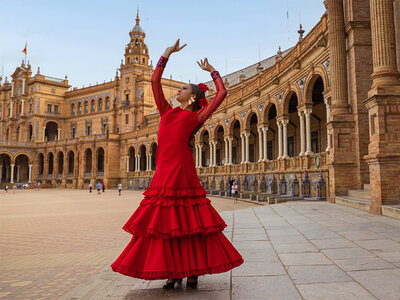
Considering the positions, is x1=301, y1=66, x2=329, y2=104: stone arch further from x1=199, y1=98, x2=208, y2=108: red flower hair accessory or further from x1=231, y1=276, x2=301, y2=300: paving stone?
x1=231, y1=276, x2=301, y2=300: paving stone

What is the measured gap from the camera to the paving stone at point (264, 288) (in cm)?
283

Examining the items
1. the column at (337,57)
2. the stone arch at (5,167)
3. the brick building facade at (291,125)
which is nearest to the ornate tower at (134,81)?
the brick building facade at (291,125)

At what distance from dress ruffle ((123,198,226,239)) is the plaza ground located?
0.61 meters

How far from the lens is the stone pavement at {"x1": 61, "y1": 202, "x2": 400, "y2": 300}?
291 cm

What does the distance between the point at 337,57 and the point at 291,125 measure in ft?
42.5

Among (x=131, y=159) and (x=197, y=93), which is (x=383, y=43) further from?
(x=131, y=159)

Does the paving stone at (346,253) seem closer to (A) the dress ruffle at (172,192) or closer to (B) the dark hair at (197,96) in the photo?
(A) the dress ruffle at (172,192)

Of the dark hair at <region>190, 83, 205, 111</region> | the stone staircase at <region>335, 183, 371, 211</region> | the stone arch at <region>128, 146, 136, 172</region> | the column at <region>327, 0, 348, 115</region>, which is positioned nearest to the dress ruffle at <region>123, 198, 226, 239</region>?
the dark hair at <region>190, 83, 205, 111</region>

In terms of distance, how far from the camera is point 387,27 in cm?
900

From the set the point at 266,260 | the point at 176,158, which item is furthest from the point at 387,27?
the point at 176,158

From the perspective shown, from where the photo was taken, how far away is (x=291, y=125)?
81.9 feet

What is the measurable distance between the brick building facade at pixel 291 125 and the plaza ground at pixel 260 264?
10.7 feet

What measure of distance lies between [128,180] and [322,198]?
35.9 m

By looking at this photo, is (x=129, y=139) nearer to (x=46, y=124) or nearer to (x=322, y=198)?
(x=46, y=124)
